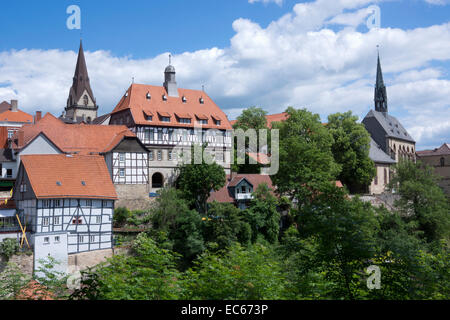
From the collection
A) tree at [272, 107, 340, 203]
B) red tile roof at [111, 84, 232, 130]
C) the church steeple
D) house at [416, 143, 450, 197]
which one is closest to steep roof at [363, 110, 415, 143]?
the church steeple

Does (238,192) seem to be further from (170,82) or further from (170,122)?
(170,82)

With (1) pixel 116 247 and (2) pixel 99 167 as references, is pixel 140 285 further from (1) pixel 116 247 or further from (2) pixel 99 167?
(2) pixel 99 167

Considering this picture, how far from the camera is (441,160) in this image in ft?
247

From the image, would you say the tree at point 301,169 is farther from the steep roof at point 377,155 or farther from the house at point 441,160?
the house at point 441,160

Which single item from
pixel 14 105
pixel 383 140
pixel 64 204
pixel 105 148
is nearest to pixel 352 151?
pixel 383 140

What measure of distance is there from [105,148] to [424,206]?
2838 cm

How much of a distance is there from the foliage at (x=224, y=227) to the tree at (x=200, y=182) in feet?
7.48

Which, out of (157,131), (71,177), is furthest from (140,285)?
(157,131)

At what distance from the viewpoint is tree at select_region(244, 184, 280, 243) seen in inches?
1336

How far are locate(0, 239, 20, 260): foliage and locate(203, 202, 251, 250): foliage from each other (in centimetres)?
1210

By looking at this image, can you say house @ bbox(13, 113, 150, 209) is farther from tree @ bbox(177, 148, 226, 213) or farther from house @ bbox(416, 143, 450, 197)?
house @ bbox(416, 143, 450, 197)

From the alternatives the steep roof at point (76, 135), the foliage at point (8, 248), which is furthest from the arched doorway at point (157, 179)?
the foliage at point (8, 248)

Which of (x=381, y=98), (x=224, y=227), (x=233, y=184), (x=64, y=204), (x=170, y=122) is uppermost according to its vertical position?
(x=381, y=98)
